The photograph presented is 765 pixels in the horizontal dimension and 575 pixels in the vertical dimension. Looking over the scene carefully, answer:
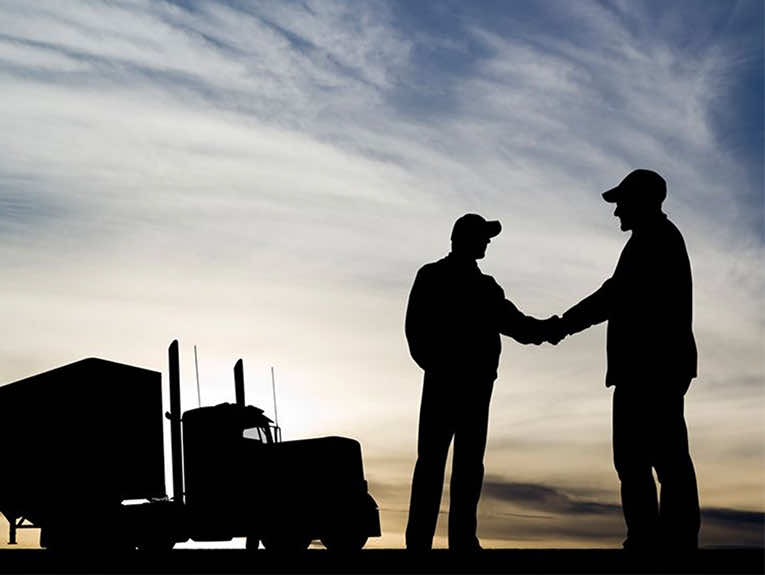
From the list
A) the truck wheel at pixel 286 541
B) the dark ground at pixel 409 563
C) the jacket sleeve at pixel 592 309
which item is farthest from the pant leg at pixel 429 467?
the truck wheel at pixel 286 541

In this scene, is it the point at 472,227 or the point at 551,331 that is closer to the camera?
the point at 472,227

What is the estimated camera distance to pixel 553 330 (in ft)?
38.5

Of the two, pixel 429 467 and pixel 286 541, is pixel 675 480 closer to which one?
pixel 429 467

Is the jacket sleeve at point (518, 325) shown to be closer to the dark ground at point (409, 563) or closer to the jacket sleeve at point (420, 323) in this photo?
the jacket sleeve at point (420, 323)

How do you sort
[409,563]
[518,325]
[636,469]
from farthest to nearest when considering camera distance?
[518,325]
[636,469]
[409,563]

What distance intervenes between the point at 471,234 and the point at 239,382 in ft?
34.3

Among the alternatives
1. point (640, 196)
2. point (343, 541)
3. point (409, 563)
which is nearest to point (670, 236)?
point (640, 196)

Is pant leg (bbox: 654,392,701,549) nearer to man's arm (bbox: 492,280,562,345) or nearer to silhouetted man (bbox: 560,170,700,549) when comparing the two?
silhouetted man (bbox: 560,170,700,549)

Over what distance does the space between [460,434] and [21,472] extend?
1198 centimetres

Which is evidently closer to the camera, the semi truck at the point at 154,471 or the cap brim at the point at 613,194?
the cap brim at the point at 613,194

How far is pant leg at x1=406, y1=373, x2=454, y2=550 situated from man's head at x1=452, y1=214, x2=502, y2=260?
122 centimetres

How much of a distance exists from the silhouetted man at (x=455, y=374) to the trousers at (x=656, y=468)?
54.3 inches

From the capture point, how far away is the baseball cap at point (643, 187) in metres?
9.48

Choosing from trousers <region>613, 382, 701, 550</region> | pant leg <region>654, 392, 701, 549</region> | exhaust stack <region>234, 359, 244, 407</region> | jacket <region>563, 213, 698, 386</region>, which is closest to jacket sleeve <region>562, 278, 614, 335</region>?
jacket <region>563, 213, 698, 386</region>
